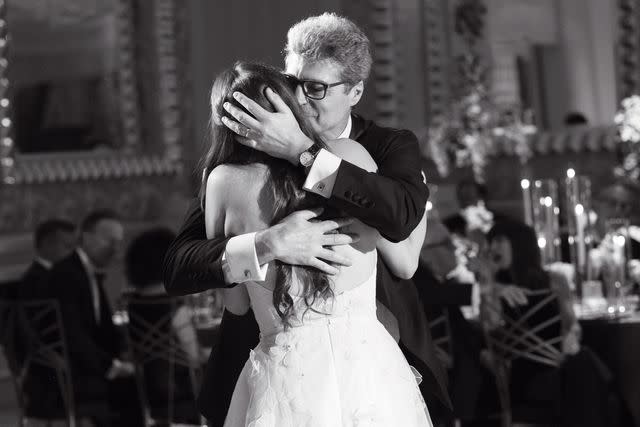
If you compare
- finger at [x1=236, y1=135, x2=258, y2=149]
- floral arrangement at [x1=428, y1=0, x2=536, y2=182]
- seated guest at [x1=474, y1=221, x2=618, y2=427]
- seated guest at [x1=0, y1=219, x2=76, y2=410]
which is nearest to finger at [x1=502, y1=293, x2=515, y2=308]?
seated guest at [x1=474, y1=221, x2=618, y2=427]

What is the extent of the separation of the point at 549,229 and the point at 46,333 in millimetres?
→ 2486

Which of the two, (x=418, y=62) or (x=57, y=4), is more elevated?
(x=57, y=4)

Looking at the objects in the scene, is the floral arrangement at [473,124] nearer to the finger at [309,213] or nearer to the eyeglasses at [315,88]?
the eyeglasses at [315,88]

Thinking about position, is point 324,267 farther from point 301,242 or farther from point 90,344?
point 90,344

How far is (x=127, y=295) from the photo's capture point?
5781mm

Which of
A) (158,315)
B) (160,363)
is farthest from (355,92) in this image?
(160,363)

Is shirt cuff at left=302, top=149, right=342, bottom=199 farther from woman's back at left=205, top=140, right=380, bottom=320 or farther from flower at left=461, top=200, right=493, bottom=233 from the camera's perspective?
flower at left=461, top=200, right=493, bottom=233

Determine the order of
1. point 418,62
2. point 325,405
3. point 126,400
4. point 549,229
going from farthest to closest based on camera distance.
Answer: point 418,62, point 126,400, point 549,229, point 325,405

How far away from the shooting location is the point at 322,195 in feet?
7.80

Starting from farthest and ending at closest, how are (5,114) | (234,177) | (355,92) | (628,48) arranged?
(5,114) < (628,48) < (355,92) < (234,177)

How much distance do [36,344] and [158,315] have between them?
74 cm

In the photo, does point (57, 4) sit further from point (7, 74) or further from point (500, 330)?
point (500, 330)

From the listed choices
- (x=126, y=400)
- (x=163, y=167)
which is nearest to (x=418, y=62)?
(x=163, y=167)

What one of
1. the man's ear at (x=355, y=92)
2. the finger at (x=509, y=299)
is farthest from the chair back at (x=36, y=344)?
the man's ear at (x=355, y=92)
